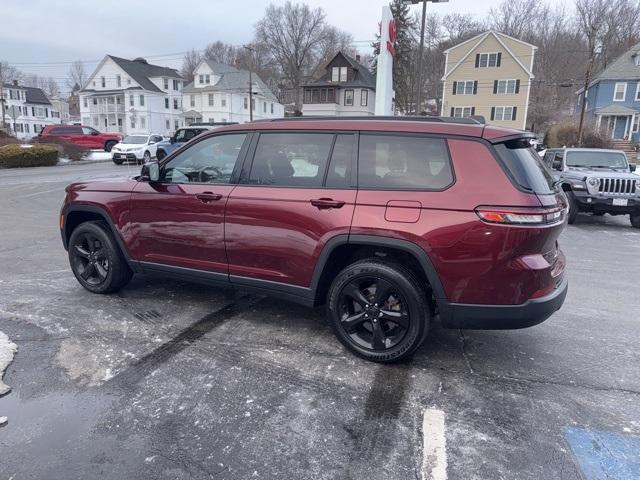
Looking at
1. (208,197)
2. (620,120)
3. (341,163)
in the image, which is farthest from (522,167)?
(620,120)

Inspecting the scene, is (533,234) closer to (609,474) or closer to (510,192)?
(510,192)

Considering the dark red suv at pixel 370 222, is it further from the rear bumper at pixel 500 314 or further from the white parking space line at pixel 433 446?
the white parking space line at pixel 433 446

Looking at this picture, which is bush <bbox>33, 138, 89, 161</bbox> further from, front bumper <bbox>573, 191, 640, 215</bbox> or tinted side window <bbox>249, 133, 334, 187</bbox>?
tinted side window <bbox>249, 133, 334, 187</bbox>

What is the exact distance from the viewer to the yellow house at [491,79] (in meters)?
42.5

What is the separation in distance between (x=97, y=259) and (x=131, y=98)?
55.4 m

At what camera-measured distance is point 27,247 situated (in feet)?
23.2

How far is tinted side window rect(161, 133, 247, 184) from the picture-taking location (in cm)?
411

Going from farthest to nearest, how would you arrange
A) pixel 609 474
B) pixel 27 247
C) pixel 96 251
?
pixel 27 247 → pixel 96 251 → pixel 609 474

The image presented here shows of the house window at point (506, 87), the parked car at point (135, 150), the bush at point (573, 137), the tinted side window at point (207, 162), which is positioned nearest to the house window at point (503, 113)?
the house window at point (506, 87)

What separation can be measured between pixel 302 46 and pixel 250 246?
74.9 meters

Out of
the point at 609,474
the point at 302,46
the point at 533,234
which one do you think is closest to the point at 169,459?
the point at 609,474

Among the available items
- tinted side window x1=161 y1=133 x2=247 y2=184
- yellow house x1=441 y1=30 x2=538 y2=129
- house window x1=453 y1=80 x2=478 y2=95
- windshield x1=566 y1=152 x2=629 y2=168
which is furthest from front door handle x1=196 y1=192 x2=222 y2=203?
house window x1=453 y1=80 x2=478 y2=95

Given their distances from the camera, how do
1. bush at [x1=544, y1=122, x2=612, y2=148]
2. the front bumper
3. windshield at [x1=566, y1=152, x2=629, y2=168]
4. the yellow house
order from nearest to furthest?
the front bumper, windshield at [x1=566, y1=152, x2=629, y2=168], bush at [x1=544, y1=122, x2=612, y2=148], the yellow house

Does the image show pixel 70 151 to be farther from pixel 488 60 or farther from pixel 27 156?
pixel 488 60
